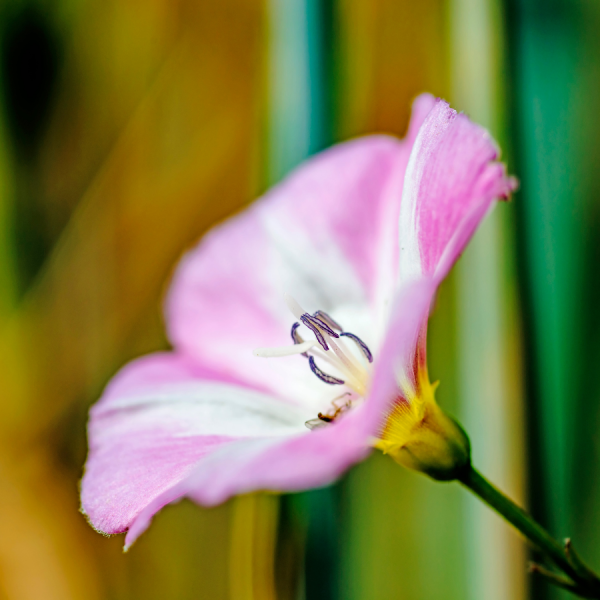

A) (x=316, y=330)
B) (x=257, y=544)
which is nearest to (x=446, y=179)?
(x=316, y=330)

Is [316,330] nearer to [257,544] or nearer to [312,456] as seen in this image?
[312,456]

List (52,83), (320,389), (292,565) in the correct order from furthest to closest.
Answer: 1. (52,83)
2. (292,565)
3. (320,389)

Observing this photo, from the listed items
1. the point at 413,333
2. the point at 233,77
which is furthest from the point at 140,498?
the point at 233,77

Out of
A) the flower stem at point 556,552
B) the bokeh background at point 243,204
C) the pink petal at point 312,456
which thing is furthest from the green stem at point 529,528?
the bokeh background at point 243,204

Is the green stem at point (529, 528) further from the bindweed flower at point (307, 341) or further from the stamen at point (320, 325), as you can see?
the stamen at point (320, 325)

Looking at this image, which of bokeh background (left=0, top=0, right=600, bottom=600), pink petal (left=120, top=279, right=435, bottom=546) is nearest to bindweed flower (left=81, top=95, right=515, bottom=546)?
pink petal (left=120, top=279, right=435, bottom=546)

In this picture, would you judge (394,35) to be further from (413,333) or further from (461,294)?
(413,333)
